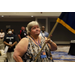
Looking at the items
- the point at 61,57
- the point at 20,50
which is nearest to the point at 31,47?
the point at 20,50

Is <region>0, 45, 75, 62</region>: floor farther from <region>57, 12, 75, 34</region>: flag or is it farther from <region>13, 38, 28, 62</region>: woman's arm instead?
<region>57, 12, 75, 34</region>: flag

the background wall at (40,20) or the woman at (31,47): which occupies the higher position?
the background wall at (40,20)

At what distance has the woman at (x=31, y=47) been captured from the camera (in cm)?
130

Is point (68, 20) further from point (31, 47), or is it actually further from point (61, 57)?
point (61, 57)

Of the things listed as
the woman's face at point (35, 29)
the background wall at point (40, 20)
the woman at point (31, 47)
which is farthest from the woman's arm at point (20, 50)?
the background wall at point (40, 20)

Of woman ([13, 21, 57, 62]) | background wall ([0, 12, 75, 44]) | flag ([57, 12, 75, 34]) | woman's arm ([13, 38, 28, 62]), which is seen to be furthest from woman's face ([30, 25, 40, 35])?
background wall ([0, 12, 75, 44])

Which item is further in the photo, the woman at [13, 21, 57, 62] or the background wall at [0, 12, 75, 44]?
the background wall at [0, 12, 75, 44]

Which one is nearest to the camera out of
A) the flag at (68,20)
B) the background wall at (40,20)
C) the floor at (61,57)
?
the flag at (68,20)

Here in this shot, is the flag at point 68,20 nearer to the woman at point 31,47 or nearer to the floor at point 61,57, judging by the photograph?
the woman at point 31,47

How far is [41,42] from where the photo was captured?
4.52 ft

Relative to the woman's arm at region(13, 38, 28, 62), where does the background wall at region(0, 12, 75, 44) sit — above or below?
above

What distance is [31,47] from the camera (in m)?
1.32

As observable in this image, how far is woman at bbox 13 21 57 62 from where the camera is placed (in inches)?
51.3

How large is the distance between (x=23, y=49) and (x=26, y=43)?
3.0 inches
